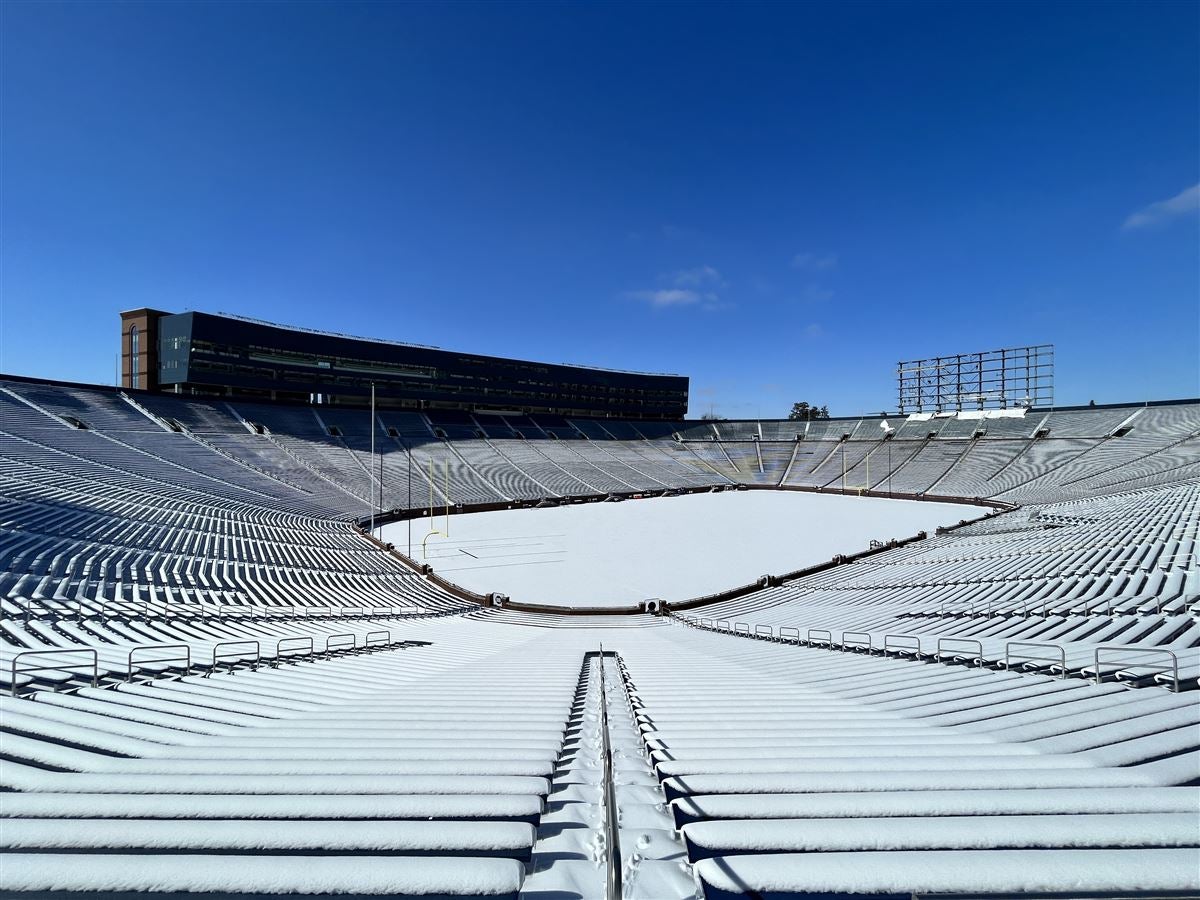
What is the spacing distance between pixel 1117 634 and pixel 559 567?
19820 millimetres

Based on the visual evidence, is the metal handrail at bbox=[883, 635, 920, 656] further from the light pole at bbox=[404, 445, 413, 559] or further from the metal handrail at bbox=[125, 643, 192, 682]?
the light pole at bbox=[404, 445, 413, 559]

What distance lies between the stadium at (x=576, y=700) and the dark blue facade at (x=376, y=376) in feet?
50.8

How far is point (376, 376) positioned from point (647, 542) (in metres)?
38.9

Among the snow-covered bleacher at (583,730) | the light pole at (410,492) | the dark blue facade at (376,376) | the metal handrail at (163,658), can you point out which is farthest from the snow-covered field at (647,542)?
the dark blue facade at (376,376)

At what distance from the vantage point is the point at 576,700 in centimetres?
604

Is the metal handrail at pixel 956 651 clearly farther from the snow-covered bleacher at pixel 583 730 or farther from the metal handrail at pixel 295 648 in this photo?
the metal handrail at pixel 295 648

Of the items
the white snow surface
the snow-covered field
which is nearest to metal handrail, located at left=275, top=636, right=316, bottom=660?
the white snow surface

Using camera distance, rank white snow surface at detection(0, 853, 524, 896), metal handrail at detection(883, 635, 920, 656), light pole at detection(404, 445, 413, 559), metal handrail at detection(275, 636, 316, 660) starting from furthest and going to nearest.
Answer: light pole at detection(404, 445, 413, 559), metal handrail at detection(275, 636, 316, 660), metal handrail at detection(883, 635, 920, 656), white snow surface at detection(0, 853, 524, 896)

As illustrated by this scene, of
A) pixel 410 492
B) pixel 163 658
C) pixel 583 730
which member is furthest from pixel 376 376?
pixel 583 730

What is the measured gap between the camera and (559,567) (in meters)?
25.4

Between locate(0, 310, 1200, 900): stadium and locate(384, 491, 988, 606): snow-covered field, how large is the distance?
0.32 metres

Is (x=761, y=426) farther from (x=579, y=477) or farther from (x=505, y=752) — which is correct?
(x=505, y=752)

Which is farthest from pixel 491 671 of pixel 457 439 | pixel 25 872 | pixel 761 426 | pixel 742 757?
pixel 761 426

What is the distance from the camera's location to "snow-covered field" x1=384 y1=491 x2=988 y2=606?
23.0 m
